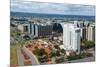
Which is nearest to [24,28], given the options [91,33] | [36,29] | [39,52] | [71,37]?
[36,29]

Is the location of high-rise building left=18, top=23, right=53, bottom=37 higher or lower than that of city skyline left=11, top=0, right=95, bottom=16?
lower

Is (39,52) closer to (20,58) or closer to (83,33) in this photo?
(20,58)

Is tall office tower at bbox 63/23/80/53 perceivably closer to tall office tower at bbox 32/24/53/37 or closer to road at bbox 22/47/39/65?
tall office tower at bbox 32/24/53/37

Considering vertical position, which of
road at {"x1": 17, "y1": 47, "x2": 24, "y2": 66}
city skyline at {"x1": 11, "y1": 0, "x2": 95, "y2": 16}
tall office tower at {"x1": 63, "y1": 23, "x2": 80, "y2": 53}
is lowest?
road at {"x1": 17, "y1": 47, "x2": 24, "y2": 66}

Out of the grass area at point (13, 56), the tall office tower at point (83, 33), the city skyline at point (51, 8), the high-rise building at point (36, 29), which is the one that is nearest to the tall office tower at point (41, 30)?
the high-rise building at point (36, 29)

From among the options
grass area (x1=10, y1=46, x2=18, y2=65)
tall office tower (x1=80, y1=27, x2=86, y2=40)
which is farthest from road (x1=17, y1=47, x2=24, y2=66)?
tall office tower (x1=80, y1=27, x2=86, y2=40)
